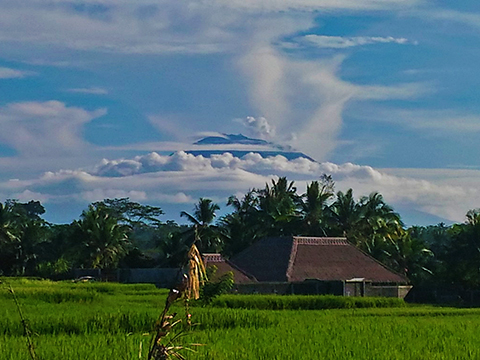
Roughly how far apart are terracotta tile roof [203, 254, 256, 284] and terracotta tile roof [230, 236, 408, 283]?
3.69 ft

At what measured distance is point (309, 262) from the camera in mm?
26047

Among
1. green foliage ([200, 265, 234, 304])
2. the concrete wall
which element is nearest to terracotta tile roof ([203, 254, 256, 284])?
green foliage ([200, 265, 234, 304])

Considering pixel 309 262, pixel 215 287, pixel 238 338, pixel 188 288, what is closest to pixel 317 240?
pixel 309 262

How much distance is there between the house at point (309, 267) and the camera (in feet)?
79.1

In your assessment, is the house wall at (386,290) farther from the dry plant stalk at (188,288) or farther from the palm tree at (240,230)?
the dry plant stalk at (188,288)

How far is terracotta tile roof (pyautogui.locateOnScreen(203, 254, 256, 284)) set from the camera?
2425 cm

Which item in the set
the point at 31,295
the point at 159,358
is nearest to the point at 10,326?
the point at 31,295

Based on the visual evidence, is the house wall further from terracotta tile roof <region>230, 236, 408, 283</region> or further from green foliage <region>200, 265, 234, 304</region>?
green foliage <region>200, 265, 234, 304</region>

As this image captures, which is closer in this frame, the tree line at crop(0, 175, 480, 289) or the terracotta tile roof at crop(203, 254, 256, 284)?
the terracotta tile roof at crop(203, 254, 256, 284)

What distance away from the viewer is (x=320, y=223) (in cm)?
3023

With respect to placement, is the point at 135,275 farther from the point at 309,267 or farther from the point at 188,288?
the point at 188,288

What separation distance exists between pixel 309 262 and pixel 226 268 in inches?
133

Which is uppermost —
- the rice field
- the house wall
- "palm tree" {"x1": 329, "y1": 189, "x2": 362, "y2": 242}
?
"palm tree" {"x1": 329, "y1": 189, "x2": 362, "y2": 242}

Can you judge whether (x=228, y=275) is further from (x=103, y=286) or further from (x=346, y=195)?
(x=346, y=195)
